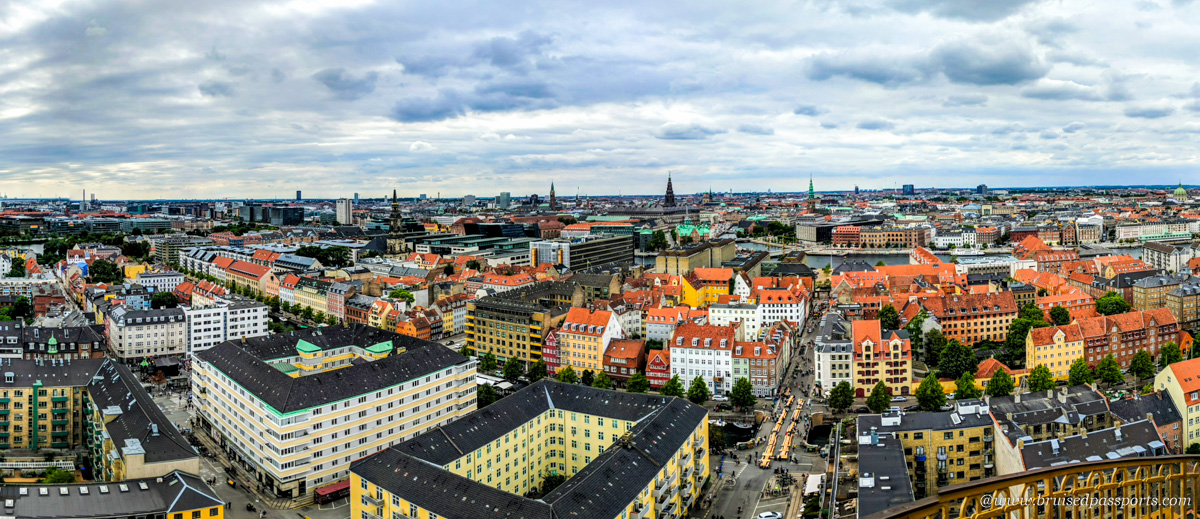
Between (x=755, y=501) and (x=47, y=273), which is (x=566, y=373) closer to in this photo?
(x=755, y=501)

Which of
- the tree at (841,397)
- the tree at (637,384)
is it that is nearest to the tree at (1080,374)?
the tree at (841,397)

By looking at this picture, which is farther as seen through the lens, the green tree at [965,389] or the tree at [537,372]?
the tree at [537,372]

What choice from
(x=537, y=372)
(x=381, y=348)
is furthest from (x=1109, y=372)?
(x=381, y=348)

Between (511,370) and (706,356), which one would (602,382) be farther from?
(511,370)

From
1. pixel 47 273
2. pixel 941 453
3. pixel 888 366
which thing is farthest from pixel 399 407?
pixel 47 273

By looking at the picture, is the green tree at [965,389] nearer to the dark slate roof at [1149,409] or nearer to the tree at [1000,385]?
the tree at [1000,385]
